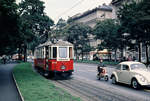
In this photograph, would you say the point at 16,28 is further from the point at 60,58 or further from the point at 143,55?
the point at 143,55

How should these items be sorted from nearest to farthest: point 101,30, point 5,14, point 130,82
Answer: point 130,82, point 5,14, point 101,30

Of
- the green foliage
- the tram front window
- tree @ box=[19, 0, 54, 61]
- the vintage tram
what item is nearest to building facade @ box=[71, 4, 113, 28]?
tree @ box=[19, 0, 54, 61]

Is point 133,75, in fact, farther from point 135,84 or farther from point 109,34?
point 109,34

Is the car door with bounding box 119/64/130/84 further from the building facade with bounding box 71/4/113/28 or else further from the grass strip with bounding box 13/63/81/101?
the building facade with bounding box 71/4/113/28

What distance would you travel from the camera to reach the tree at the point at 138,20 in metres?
25.7

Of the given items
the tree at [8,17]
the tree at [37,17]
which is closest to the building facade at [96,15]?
the tree at [37,17]

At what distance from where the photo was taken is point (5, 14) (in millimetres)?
14383

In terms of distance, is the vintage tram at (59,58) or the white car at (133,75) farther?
the vintage tram at (59,58)

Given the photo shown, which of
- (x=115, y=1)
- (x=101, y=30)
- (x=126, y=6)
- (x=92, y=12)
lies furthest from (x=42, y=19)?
(x=92, y=12)

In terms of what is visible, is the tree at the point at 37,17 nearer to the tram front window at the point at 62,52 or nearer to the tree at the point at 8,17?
the tram front window at the point at 62,52

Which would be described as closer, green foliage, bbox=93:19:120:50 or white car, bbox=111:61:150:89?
white car, bbox=111:61:150:89

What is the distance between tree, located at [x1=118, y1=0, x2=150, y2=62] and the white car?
14228 millimetres

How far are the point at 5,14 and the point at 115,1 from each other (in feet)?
132

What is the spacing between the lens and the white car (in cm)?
1116
